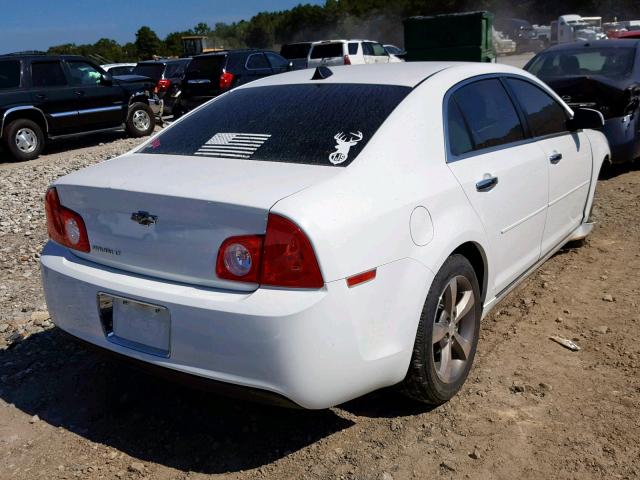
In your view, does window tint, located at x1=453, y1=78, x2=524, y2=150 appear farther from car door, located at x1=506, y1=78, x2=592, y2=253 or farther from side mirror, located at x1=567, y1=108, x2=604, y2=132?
side mirror, located at x1=567, y1=108, x2=604, y2=132

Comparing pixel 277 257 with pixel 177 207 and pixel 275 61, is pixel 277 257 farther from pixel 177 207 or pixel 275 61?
pixel 275 61

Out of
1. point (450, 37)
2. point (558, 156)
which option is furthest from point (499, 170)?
point (450, 37)

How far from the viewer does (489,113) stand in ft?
12.0

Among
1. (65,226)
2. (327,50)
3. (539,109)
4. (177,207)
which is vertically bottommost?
(65,226)

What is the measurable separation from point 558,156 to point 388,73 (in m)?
1.34

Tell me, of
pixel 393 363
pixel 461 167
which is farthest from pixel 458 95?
pixel 393 363

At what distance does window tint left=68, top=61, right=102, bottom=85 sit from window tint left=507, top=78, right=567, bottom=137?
11039 millimetres

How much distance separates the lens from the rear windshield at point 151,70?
1937 centimetres

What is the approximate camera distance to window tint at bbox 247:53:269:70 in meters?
16.2

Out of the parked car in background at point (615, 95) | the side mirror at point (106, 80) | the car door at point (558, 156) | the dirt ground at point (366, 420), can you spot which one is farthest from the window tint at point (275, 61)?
the dirt ground at point (366, 420)

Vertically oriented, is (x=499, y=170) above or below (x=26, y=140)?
above

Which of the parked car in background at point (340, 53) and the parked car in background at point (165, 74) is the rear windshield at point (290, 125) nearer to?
the parked car in background at point (165, 74)

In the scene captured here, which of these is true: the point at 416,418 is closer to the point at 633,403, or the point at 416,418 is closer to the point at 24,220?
the point at 633,403

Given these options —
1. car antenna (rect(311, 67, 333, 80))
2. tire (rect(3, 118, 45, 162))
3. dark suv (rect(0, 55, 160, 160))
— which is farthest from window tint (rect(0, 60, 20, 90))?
car antenna (rect(311, 67, 333, 80))
